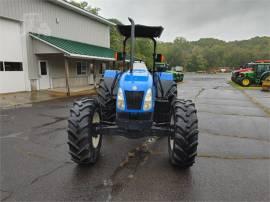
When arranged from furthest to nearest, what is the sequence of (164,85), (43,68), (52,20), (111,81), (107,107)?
(52,20), (43,68), (111,81), (107,107), (164,85)

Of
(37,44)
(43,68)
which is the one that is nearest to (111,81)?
(37,44)

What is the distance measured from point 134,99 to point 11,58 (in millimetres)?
12528

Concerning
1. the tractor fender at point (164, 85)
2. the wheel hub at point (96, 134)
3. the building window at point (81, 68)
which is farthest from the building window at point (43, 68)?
the wheel hub at point (96, 134)

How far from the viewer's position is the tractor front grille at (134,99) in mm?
3631

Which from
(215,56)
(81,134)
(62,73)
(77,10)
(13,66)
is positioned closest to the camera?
(81,134)

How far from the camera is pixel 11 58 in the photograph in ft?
44.2

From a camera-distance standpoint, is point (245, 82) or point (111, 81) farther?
point (245, 82)

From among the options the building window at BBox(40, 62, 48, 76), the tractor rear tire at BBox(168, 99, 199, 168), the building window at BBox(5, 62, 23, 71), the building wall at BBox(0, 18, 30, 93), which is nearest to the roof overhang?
the building wall at BBox(0, 18, 30, 93)

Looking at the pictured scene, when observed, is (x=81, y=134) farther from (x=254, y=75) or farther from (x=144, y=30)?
(x=254, y=75)

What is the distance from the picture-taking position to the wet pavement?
3.05m

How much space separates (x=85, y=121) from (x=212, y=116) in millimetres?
5797

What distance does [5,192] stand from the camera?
3092 millimetres

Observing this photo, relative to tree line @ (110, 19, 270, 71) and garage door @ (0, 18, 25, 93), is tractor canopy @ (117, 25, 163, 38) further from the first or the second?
tree line @ (110, 19, 270, 71)

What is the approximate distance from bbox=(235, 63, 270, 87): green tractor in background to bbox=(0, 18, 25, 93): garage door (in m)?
19.5
